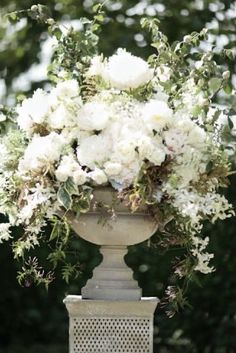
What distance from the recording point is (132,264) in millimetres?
7809

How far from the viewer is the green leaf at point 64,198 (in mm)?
3734

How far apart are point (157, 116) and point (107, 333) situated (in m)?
0.82

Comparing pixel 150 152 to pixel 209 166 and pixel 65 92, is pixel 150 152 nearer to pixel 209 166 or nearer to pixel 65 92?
pixel 209 166

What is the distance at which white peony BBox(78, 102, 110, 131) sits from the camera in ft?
12.5

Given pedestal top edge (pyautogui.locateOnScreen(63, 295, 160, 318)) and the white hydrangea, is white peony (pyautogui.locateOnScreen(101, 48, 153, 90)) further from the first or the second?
pedestal top edge (pyautogui.locateOnScreen(63, 295, 160, 318))

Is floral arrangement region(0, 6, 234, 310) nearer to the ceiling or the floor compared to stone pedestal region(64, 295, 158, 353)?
nearer to the ceiling

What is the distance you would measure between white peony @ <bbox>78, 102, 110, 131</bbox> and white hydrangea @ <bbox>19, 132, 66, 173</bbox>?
100mm

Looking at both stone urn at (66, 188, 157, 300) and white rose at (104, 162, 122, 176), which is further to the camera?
stone urn at (66, 188, 157, 300)

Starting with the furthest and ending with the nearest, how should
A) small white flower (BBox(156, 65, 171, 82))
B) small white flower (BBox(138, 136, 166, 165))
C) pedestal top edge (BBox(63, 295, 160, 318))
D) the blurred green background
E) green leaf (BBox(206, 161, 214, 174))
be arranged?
the blurred green background
small white flower (BBox(156, 65, 171, 82))
pedestal top edge (BBox(63, 295, 160, 318))
green leaf (BBox(206, 161, 214, 174))
small white flower (BBox(138, 136, 166, 165))

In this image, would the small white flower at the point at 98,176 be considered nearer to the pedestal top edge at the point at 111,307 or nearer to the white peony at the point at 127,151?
the white peony at the point at 127,151

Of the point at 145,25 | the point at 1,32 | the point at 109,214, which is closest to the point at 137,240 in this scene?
the point at 109,214

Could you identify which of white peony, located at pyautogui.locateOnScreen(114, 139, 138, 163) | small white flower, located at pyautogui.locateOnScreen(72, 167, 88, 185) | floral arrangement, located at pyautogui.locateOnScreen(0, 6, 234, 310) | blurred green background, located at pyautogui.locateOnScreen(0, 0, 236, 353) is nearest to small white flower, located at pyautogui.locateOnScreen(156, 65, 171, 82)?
floral arrangement, located at pyautogui.locateOnScreen(0, 6, 234, 310)

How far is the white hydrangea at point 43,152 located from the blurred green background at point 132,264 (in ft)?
11.7

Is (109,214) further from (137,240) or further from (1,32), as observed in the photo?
(1,32)
